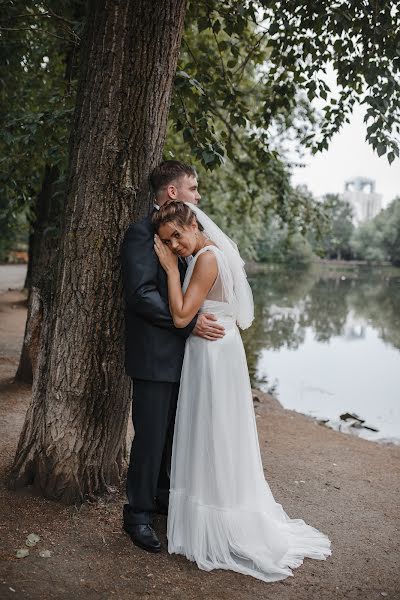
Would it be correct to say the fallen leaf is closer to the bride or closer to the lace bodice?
the bride

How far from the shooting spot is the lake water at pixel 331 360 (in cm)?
1075

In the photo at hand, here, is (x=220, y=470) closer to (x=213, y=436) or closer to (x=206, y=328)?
(x=213, y=436)

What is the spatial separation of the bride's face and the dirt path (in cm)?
200

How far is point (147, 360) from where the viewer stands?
→ 361cm

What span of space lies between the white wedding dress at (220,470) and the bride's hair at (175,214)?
238mm

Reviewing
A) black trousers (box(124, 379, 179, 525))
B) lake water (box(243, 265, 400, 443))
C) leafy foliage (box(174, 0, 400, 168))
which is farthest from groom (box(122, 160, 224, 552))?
lake water (box(243, 265, 400, 443))

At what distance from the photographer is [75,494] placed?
13.1ft

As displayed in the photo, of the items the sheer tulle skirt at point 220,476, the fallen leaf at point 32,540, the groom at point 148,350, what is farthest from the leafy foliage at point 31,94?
the fallen leaf at point 32,540

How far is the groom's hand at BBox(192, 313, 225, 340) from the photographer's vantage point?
3594mm

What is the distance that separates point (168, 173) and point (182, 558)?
8.62ft

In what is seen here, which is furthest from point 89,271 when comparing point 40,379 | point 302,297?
point 302,297

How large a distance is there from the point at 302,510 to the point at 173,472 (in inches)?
58.3

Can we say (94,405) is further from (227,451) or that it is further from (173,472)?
(227,451)

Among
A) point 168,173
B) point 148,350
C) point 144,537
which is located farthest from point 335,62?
point 144,537
